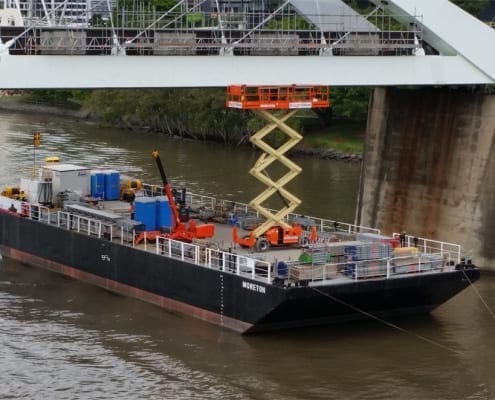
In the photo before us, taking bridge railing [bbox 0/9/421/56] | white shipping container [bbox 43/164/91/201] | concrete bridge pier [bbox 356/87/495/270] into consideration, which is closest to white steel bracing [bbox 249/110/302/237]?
bridge railing [bbox 0/9/421/56]

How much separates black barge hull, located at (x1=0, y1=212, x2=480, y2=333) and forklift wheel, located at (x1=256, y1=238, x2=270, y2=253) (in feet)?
8.02

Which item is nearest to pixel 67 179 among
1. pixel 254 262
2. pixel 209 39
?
pixel 209 39

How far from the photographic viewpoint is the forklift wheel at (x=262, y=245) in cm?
3641

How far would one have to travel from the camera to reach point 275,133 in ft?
266

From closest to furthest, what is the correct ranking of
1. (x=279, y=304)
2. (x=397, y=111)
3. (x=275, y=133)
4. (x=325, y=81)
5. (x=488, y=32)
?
(x=279, y=304), (x=325, y=81), (x=488, y=32), (x=397, y=111), (x=275, y=133)

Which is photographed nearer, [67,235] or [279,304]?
[279,304]

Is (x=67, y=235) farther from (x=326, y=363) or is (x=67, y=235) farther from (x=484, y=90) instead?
(x=484, y=90)

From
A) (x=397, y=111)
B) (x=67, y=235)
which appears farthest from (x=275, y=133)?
(x=67, y=235)

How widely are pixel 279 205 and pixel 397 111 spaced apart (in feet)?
36.5

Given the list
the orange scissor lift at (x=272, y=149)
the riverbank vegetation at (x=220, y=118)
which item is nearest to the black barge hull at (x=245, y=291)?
the orange scissor lift at (x=272, y=149)

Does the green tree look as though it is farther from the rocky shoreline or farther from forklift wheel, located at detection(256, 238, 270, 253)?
forklift wheel, located at detection(256, 238, 270, 253)

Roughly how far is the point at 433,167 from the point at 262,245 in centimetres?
1124

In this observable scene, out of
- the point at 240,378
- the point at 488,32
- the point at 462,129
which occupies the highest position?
the point at 488,32

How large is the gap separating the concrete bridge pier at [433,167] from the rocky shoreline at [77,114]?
30354 mm
